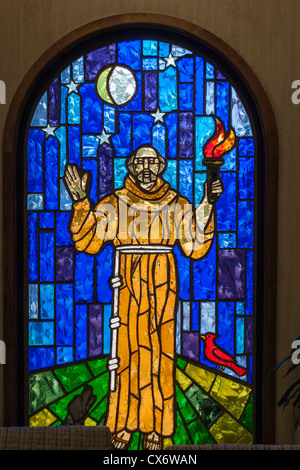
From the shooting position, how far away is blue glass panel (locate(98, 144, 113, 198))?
10.0ft

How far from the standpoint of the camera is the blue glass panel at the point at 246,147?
304 cm

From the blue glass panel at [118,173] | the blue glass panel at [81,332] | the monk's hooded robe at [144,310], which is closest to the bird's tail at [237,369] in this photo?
the monk's hooded robe at [144,310]

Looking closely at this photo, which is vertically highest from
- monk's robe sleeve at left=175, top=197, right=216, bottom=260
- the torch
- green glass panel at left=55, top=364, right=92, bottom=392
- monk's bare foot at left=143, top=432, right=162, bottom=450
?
the torch

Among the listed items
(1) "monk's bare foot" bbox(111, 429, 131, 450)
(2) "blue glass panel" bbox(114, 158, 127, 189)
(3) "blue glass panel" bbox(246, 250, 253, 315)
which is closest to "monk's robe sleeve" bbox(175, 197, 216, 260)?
(3) "blue glass panel" bbox(246, 250, 253, 315)

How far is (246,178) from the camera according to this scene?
3037mm

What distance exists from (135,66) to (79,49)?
0.30 metres

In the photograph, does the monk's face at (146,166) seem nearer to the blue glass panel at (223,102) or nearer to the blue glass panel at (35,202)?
the blue glass panel at (223,102)

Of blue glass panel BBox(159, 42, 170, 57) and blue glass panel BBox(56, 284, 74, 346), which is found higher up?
blue glass panel BBox(159, 42, 170, 57)

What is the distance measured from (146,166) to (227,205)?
0.47 metres

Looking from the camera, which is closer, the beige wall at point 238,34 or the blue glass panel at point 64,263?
the beige wall at point 238,34

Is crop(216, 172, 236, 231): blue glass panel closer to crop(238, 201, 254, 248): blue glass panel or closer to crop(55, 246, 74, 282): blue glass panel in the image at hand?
crop(238, 201, 254, 248): blue glass panel

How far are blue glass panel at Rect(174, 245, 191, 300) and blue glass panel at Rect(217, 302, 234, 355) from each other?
7.4 inches

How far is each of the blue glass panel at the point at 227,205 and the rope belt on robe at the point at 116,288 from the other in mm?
308

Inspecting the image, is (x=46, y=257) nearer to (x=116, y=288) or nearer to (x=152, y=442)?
(x=116, y=288)
